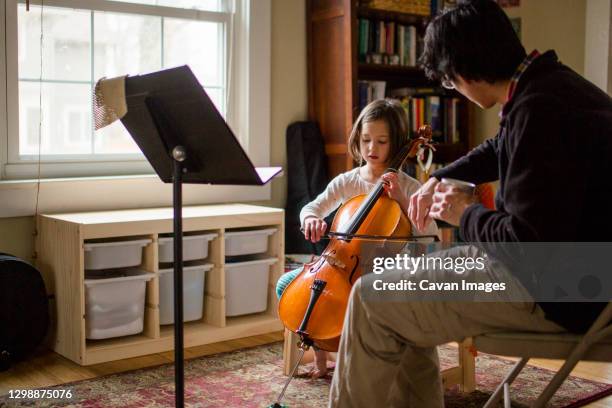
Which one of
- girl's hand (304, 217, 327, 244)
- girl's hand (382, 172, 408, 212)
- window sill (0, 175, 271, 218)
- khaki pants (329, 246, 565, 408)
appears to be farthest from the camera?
window sill (0, 175, 271, 218)

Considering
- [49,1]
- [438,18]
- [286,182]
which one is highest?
[49,1]

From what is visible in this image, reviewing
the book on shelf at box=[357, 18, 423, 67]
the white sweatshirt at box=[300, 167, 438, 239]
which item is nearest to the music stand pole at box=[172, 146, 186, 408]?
the white sweatshirt at box=[300, 167, 438, 239]

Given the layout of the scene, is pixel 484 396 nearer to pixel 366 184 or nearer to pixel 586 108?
pixel 366 184

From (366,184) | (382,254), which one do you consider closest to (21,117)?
(366,184)

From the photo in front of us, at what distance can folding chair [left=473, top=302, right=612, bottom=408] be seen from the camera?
1456mm

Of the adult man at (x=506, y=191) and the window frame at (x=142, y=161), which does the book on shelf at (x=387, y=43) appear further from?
the adult man at (x=506, y=191)

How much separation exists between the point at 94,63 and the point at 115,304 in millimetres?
1100

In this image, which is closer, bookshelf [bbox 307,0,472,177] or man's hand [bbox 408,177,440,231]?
man's hand [bbox 408,177,440,231]

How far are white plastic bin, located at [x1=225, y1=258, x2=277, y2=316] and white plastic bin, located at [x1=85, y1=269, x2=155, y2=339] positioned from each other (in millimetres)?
399

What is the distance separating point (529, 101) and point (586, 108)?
0.11m

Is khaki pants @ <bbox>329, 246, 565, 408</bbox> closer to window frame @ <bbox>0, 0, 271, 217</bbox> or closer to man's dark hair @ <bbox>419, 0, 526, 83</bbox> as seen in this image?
man's dark hair @ <bbox>419, 0, 526, 83</bbox>

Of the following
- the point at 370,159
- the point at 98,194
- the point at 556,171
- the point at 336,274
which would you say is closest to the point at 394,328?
the point at 556,171

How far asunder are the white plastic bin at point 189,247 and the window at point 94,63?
537mm

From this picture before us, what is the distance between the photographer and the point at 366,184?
8.76 feet
